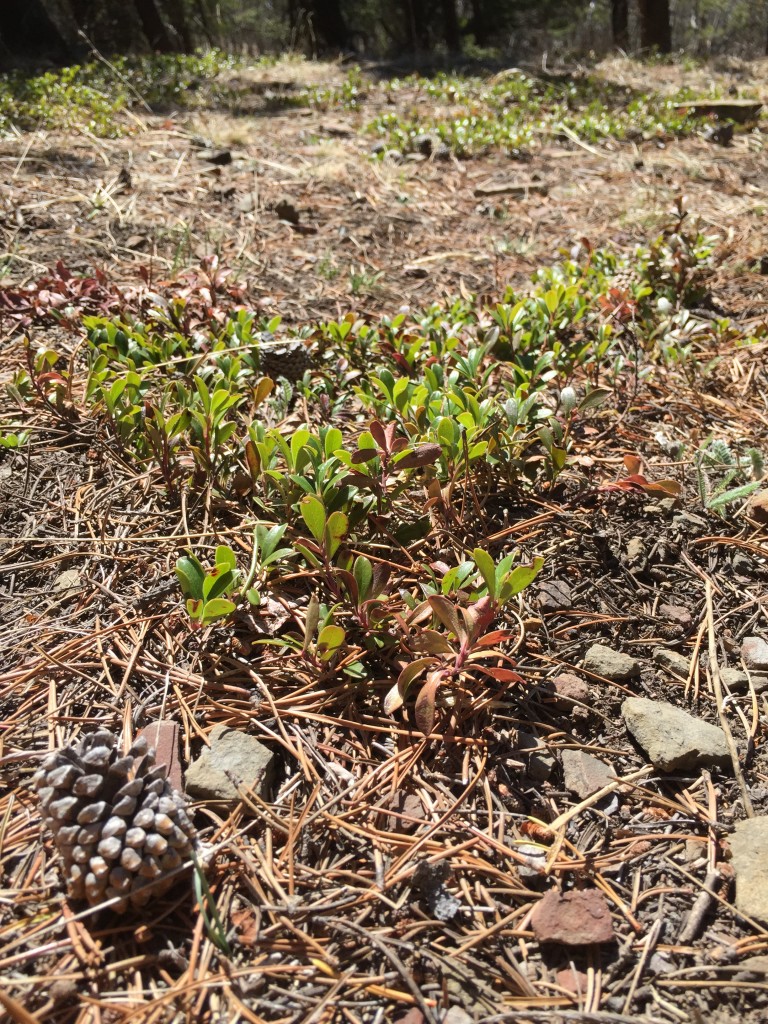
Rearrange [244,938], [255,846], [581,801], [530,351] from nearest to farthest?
[244,938] < [255,846] < [581,801] < [530,351]

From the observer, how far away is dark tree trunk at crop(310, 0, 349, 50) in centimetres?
1462

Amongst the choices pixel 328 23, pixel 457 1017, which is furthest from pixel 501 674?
pixel 328 23

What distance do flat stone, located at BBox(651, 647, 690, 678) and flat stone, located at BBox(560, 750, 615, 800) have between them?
370mm

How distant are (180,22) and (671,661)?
18.2 metres

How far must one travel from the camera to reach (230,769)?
5.15ft

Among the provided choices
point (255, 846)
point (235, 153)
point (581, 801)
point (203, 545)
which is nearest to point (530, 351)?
point (203, 545)

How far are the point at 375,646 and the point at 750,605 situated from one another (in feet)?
A: 3.67

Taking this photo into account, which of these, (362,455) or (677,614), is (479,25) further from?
(677,614)

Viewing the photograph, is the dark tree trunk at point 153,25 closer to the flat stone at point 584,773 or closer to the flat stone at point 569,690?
the flat stone at point 569,690

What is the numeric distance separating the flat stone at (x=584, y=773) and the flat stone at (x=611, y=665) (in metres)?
0.24

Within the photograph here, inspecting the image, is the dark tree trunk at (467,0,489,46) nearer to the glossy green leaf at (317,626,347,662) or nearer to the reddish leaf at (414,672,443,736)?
the glossy green leaf at (317,626,347,662)

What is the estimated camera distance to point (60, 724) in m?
1.67

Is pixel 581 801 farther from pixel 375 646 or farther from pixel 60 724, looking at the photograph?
pixel 60 724

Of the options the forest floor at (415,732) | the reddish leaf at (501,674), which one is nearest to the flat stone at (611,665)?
the forest floor at (415,732)
